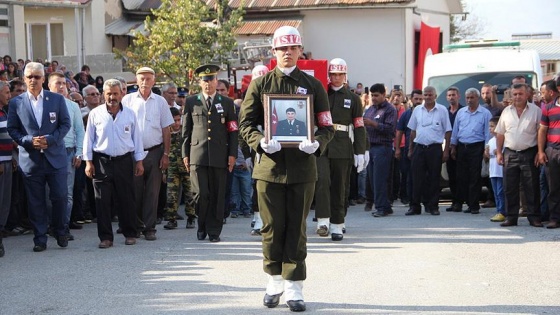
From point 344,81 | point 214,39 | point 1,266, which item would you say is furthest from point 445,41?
point 1,266

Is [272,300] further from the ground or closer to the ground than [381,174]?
closer to the ground

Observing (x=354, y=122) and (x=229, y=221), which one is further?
(x=229, y=221)

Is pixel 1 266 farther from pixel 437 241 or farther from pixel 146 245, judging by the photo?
pixel 437 241

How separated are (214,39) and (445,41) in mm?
18541

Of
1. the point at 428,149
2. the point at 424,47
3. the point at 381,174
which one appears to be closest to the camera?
the point at 381,174

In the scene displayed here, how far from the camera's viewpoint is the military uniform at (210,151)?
1209 cm

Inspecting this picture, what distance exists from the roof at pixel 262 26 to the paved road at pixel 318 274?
21095 millimetres

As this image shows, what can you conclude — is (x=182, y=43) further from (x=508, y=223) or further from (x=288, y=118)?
(x=288, y=118)

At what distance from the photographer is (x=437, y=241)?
11930mm

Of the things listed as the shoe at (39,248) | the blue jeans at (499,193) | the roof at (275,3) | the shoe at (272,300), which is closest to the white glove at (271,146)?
the shoe at (272,300)

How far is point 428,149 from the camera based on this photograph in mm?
15438

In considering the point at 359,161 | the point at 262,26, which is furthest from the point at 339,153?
the point at 262,26

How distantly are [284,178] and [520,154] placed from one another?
636cm

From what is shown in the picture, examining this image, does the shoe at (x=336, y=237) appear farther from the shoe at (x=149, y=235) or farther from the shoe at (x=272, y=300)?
the shoe at (x=272, y=300)
